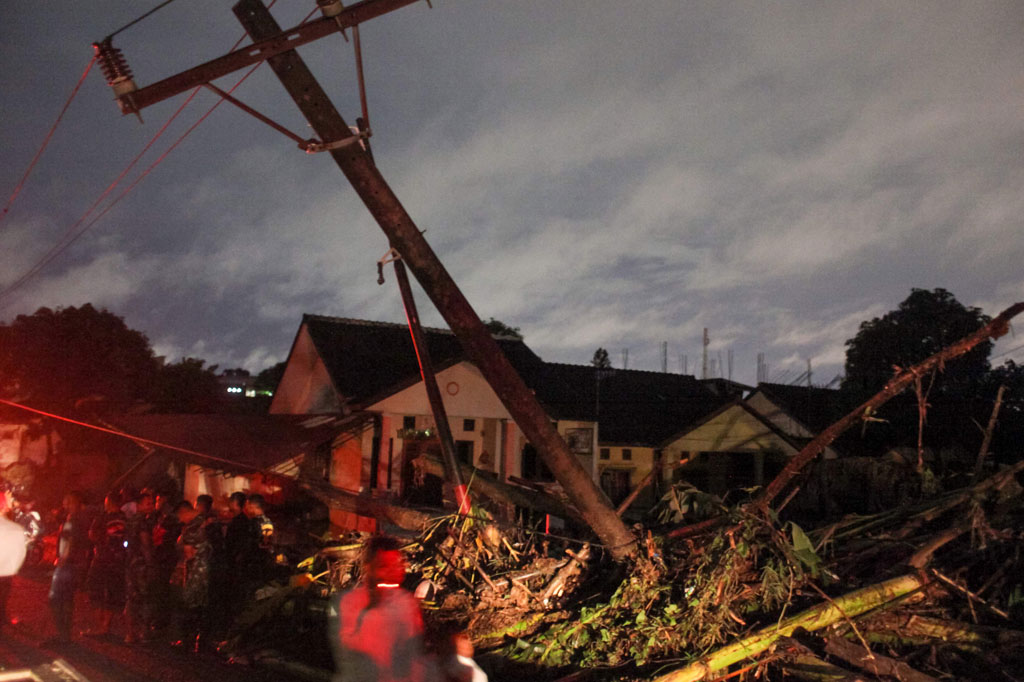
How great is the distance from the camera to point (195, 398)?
2623cm

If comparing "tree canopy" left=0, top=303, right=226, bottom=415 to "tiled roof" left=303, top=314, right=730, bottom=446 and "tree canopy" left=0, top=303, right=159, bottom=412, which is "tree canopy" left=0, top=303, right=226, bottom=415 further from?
"tiled roof" left=303, top=314, right=730, bottom=446

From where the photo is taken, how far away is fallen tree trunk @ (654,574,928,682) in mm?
5555

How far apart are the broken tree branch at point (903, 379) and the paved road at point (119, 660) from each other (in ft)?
16.5

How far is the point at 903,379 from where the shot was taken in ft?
21.0

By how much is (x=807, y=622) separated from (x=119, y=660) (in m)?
6.89

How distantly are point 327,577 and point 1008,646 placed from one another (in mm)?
6585

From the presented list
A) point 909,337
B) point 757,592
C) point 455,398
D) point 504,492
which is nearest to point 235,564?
point 504,492

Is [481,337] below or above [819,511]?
above

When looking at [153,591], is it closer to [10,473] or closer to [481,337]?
[481,337]

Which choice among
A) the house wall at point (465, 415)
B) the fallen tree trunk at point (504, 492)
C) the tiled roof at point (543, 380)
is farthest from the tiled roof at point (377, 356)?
the fallen tree trunk at point (504, 492)

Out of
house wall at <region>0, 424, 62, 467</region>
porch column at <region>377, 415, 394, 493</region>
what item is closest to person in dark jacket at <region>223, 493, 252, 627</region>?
porch column at <region>377, 415, 394, 493</region>

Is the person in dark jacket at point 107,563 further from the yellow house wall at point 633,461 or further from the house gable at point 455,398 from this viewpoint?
the yellow house wall at point 633,461

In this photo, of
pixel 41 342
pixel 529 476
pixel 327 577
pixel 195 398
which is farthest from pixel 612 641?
pixel 195 398

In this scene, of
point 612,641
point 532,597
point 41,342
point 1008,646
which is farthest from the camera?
point 41,342
